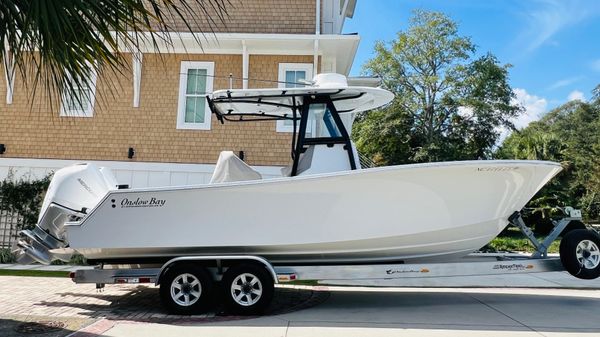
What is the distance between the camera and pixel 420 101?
2506cm

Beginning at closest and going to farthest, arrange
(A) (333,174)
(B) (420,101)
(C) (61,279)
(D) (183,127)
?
(A) (333,174) < (C) (61,279) < (D) (183,127) < (B) (420,101)

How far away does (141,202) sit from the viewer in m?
5.51

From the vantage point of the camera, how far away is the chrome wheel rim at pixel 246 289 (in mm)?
5469

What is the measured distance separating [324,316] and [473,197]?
228 centimetres

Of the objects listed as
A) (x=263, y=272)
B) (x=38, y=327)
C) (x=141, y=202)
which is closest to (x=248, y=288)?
(x=263, y=272)

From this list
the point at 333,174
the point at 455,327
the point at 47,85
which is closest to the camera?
the point at 47,85

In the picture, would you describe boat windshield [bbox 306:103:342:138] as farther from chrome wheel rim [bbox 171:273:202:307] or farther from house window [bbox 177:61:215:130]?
house window [bbox 177:61:215:130]

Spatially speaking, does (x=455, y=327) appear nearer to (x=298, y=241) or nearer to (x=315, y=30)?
(x=298, y=241)

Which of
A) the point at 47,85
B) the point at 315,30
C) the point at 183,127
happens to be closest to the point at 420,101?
the point at 315,30

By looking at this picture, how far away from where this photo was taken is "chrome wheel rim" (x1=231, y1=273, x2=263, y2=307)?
5469 millimetres

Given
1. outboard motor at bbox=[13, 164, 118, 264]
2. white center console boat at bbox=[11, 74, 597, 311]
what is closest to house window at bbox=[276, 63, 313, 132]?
white center console boat at bbox=[11, 74, 597, 311]

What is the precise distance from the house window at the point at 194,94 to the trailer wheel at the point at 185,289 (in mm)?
5898

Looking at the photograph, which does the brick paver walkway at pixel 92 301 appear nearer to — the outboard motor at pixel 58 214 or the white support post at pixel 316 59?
the outboard motor at pixel 58 214

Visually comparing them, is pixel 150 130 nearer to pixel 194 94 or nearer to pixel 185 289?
pixel 194 94
